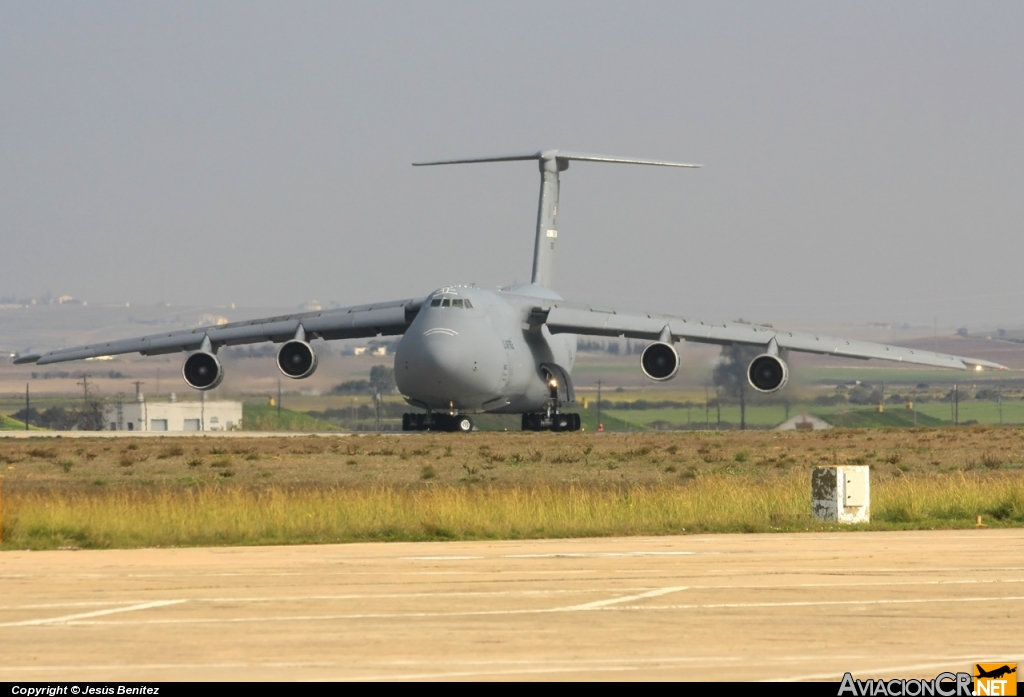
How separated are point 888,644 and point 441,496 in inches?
407

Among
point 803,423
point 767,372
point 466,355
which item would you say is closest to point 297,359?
point 466,355

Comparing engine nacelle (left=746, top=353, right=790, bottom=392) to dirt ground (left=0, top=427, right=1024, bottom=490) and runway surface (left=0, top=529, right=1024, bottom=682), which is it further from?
runway surface (left=0, top=529, right=1024, bottom=682)

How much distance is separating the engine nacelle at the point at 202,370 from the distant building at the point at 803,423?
17.1m

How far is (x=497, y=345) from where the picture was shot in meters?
37.1

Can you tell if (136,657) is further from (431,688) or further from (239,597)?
(239,597)

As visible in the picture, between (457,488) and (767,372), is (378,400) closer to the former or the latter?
(767,372)

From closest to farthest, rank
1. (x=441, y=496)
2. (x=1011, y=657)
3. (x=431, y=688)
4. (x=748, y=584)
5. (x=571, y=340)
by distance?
(x=431, y=688), (x=1011, y=657), (x=748, y=584), (x=441, y=496), (x=571, y=340)

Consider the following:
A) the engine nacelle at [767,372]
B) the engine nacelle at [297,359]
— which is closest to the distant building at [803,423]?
the engine nacelle at [767,372]

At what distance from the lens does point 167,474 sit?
25.4m

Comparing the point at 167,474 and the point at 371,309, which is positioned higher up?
the point at 371,309

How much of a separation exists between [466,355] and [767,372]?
772cm

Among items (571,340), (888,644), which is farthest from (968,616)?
(571,340)

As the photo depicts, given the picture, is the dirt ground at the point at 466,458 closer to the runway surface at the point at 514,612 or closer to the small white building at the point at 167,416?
the runway surface at the point at 514,612

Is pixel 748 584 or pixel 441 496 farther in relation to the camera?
pixel 441 496
